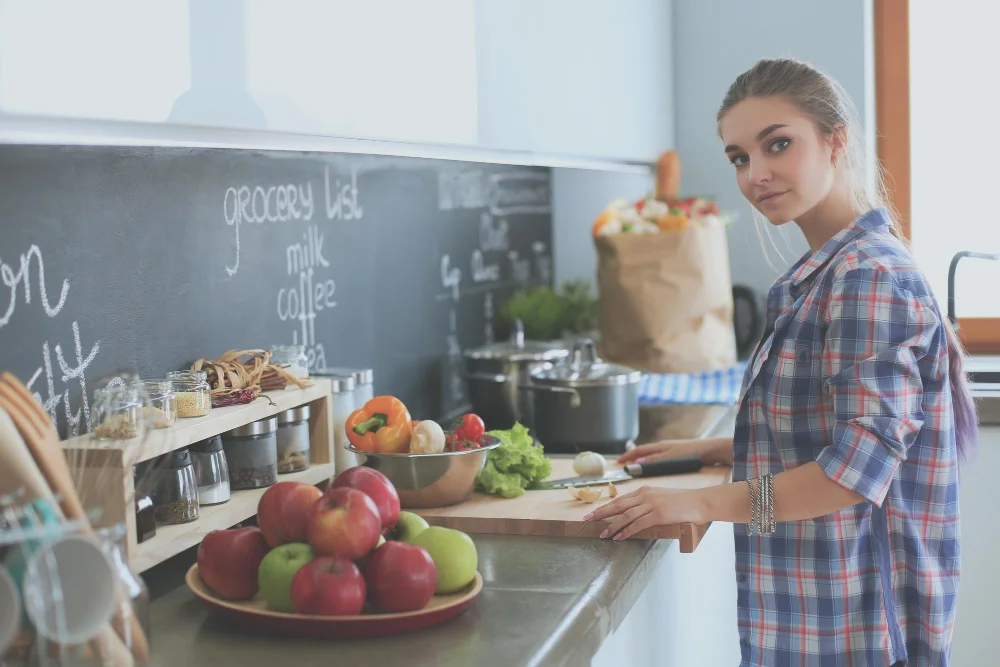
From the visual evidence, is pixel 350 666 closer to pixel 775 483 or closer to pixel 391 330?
pixel 775 483

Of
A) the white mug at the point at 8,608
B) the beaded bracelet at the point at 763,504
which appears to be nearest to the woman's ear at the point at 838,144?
the beaded bracelet at the point at 763,504

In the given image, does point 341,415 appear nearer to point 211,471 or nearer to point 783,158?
point 211,471

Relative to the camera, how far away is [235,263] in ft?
5.39

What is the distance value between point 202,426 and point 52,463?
0.31 meters

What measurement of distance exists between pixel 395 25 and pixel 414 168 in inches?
37.0

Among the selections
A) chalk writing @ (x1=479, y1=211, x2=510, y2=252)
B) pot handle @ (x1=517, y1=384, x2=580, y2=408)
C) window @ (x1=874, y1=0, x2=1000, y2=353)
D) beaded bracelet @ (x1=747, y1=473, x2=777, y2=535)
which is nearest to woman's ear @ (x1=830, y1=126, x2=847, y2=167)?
beaded bracelet @ (x1=747, y1=473, x2=777, y2=535)

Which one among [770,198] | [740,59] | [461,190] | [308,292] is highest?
[740,59]

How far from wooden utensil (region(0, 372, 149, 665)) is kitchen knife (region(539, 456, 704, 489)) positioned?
32.9 inches

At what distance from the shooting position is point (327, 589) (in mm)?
1071

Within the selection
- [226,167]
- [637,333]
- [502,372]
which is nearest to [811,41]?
[637,333]

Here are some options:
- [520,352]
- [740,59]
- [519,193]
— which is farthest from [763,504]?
[740,59]

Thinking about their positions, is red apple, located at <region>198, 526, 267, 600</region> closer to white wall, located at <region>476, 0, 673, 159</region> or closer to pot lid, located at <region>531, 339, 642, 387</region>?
white wall, located at <region>476, 0, 673, 159</region>

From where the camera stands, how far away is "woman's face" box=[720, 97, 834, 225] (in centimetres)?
148

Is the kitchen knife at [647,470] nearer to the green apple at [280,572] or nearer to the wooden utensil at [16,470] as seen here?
the green apple at [280,572]
